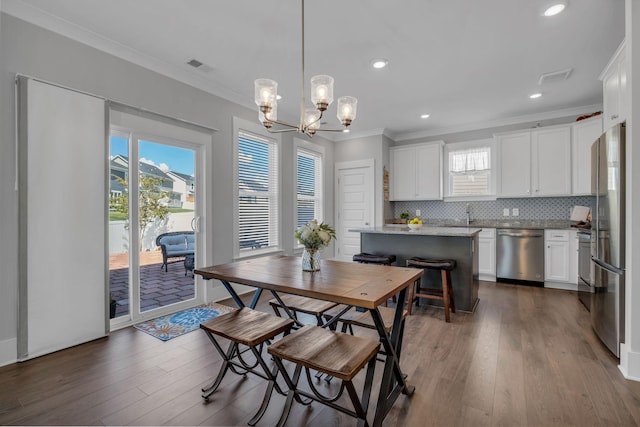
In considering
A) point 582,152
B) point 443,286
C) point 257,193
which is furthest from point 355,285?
point 582,152

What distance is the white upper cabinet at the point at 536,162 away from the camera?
4598 mm

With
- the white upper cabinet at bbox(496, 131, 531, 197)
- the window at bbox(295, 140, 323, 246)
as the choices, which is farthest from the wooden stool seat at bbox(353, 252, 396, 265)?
the white upper cabinet at bbox(496, 131, 531, 197)

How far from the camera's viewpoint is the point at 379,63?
3256 millimetres

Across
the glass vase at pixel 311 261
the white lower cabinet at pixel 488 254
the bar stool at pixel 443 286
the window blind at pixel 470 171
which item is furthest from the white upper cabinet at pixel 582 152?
the glass vase at pixel 311 261

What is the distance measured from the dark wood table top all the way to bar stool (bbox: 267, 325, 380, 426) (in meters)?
0.27

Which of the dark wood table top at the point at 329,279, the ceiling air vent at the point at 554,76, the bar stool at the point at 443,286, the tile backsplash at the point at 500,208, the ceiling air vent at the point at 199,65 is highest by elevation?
the ceiling air vent at the point at 199,65

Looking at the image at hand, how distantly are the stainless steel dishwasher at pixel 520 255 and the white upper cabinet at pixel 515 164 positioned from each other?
2.42ft

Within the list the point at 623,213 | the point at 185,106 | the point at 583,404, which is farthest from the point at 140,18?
the point at 583,404

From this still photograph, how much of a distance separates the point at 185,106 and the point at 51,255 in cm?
201

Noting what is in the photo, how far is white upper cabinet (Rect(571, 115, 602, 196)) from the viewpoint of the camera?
14.1 feet

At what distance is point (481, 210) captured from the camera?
554cm

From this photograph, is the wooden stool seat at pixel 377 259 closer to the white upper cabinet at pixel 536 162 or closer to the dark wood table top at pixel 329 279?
the dark wood table top at pixel 329 279

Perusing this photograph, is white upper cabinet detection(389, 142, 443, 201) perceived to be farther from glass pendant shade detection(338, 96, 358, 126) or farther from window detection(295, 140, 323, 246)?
glass pendant shade detection(338, 96, 358, 126)

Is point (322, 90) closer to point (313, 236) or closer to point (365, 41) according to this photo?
point (313, 236)
